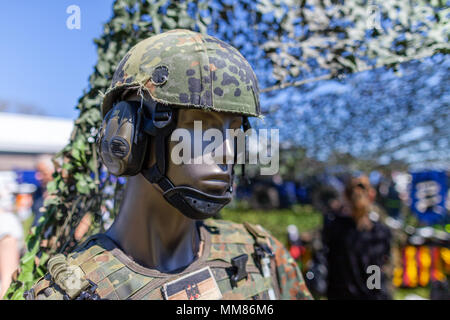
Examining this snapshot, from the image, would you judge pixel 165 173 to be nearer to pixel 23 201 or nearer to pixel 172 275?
pixel 172 275

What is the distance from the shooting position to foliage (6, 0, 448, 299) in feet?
6.49

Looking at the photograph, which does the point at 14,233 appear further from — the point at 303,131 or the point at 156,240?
the point at 303,131

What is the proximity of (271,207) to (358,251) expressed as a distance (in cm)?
843

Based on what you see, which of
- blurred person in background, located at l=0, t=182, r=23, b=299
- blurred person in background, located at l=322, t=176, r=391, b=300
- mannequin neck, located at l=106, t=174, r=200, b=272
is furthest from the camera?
blurred person in background, located at l=322, t=176, r=391, b=300

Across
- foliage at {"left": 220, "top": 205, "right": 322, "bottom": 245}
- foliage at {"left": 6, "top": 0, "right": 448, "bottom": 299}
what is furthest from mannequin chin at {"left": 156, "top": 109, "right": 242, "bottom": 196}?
foliage at {"left": 220, "top": 205, "right": 322, "bottom": 245}

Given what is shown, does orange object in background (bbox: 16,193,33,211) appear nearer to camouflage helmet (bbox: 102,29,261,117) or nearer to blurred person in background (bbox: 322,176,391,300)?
blurred person in background (bbox: 322,176,391,300)

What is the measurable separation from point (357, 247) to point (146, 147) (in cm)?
239

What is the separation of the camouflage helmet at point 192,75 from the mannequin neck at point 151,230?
0.39 m

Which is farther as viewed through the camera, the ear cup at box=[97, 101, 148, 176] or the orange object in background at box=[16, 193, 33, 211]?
the orange object in background at box=[16, 193, 33, 211]

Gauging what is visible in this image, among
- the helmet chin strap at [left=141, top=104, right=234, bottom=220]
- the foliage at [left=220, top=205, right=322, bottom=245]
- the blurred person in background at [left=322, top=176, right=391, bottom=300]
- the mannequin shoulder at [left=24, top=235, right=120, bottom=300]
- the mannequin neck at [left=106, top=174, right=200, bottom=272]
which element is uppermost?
the helmet chin strap at [left=141, top=104, right=234, bottom=220]

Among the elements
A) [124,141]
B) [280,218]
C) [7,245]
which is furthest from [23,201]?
[124,141]

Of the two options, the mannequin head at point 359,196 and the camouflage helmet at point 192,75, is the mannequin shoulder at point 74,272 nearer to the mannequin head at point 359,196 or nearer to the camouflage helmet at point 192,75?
the camouflage helmet at point 192,75

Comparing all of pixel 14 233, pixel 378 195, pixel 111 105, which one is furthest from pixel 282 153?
pixel 378 195

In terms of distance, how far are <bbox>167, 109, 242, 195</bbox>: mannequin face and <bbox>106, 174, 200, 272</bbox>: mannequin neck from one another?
161 millimetres
